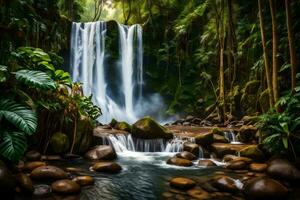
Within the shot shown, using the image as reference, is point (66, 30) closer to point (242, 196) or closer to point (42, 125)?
point (42, 125)

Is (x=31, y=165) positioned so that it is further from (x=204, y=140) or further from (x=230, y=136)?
(x=230, y=136)

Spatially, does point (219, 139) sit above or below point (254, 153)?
above

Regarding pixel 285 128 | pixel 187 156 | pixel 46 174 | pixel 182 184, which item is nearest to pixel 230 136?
pixel 187 156

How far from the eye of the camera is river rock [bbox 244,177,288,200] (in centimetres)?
520

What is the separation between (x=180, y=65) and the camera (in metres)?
20.4

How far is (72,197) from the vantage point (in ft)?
16.4

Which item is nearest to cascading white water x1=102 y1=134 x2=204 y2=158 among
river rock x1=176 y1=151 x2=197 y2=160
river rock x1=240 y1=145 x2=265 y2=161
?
river rock x1=176 y1=151 x2=197 y2=160

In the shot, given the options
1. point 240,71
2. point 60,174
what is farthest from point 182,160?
point 240,71

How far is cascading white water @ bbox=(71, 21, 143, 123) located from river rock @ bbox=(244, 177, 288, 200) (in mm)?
13115

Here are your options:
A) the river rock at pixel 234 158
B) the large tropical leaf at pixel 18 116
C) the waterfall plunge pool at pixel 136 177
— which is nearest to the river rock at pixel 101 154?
the waterfall plunge pool at pixel 136 177

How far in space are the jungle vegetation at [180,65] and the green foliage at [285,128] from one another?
0.02 metres

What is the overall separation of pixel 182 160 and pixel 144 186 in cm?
202

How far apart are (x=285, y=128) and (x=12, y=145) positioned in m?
5.23

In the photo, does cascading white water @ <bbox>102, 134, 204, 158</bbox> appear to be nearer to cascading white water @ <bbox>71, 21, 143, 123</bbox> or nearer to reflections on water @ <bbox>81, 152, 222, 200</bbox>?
reflections on water @ <bbox>81, 152, 222, 200</bbox>
